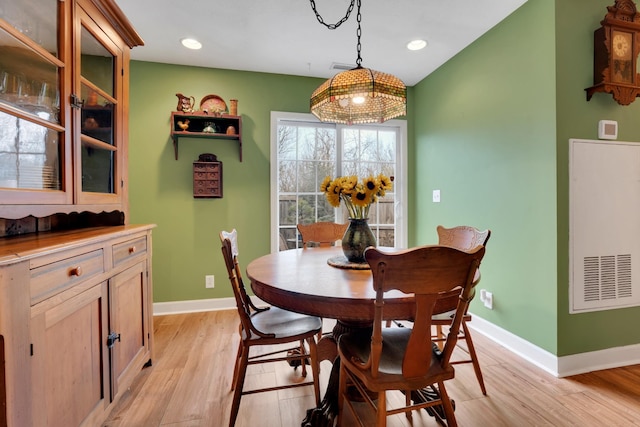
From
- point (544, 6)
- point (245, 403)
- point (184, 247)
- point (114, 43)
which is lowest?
point (245, 403)

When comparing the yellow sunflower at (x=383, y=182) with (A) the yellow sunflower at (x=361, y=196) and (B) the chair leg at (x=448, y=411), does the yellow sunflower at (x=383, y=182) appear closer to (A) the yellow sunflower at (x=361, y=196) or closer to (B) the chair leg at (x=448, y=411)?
(A) the yellow sunflower at (x=361, y=196)

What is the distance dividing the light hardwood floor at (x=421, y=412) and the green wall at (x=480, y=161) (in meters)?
0.24

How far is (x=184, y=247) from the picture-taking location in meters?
3.10

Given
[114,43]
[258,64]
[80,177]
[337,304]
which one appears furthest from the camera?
[258,64]

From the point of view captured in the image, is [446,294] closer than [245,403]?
Yes

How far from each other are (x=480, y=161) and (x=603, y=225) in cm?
94

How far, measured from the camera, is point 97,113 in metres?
1.76

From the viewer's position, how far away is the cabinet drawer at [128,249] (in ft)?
5.22

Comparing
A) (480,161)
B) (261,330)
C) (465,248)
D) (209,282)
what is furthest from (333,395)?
(480,161)

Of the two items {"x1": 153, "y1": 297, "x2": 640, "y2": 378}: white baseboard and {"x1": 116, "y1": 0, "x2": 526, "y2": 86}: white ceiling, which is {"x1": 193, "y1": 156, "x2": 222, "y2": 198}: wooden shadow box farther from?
{"x1": 153, "y1": 297, "x2": 640, "y2": 378}: white baseboard

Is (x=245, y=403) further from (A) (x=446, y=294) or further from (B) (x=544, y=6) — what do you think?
(B) (x=544, y=6)

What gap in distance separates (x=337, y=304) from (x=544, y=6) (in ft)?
7.88

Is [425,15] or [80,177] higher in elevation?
[425,15]

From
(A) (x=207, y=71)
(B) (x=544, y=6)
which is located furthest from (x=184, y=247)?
(B) (x=544, y=6)
